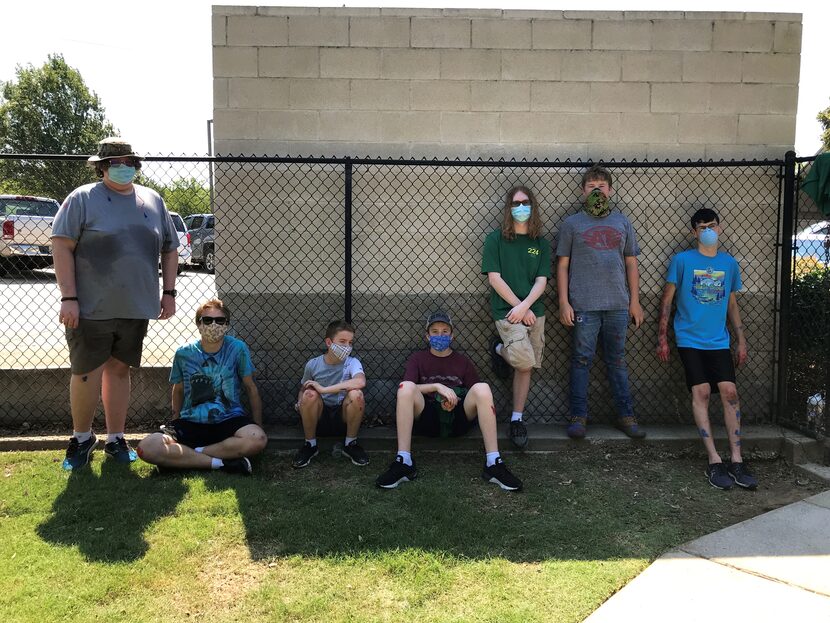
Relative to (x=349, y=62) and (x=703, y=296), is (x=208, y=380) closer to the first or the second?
(x=349, y=62)

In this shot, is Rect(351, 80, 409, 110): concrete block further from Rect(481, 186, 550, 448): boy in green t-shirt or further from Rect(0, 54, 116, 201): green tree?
Rect(0, 54, 116, 201): green tree

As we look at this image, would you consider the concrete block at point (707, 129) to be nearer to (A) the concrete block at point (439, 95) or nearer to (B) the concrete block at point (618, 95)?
(B) the concrete block at point (618, 95)

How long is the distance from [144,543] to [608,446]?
3.28m

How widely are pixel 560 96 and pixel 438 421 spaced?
276cm

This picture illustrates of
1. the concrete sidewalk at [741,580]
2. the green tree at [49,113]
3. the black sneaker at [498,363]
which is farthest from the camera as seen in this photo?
the green tree at [49,113]

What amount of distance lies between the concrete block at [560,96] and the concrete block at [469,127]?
0.35m

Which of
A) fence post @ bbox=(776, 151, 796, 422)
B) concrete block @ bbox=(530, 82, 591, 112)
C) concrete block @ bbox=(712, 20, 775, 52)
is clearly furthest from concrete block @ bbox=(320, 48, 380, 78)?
fence post @ bbox=(776, 151, 796, 422)

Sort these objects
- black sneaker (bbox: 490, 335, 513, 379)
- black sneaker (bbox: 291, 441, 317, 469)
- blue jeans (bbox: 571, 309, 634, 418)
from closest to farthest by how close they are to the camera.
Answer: black sneaker (bbox: 291, 441, 317, 469), blue jeans (bbox: 571, 309, 634, 418), black sneaker (bbox: 490, 335, 513, 379)

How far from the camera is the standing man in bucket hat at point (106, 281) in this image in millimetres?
4070

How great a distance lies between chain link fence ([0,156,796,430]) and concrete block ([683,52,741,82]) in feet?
2.38

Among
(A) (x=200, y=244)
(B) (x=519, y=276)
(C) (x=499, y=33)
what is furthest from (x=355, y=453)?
(A) (x=200, y=244)

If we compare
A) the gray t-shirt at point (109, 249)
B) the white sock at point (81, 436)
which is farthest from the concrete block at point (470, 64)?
the white sock at point (81, 436)

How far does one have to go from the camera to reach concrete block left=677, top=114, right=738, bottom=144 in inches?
207

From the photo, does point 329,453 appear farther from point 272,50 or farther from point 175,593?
point 272,50
